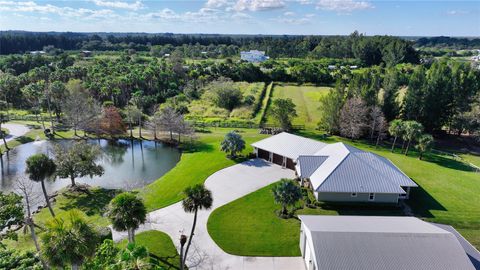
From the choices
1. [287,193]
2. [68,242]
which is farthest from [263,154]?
[68,242]

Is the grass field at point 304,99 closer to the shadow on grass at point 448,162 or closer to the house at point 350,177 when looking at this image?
the shadow on grass at point 448,162

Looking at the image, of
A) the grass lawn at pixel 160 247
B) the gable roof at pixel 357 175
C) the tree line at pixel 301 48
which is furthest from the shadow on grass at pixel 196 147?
the tree line at pixel 301 48

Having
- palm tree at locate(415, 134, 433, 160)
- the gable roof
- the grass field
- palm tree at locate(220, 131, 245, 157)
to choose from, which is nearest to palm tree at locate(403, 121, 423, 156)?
palm tree at locate(415, 134, 433, 160)

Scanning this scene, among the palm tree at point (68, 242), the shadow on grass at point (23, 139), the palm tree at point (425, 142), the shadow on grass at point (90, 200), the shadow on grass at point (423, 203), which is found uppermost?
the palm tree at point (68, 242)

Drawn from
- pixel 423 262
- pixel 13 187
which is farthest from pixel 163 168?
pixel 423 262

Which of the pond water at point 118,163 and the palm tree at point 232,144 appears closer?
the pond water at point 118,163

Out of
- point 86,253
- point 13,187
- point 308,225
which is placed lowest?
point 13,187

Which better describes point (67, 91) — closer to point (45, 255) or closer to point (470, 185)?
point (45, 255)
